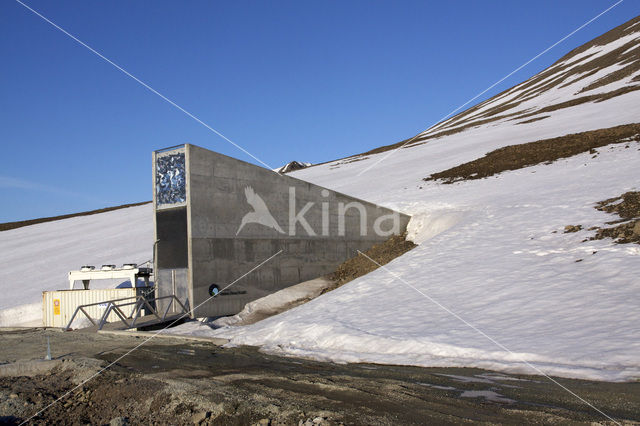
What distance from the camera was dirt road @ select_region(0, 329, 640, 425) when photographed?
612 centimetres

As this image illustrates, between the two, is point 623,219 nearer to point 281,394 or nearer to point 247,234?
point 247,234

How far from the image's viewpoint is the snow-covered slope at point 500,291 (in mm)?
9109

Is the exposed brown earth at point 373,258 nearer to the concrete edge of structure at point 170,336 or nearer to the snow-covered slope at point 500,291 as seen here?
the snow-covered slope at point 500,291

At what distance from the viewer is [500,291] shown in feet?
41.8

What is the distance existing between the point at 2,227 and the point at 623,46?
272 feet

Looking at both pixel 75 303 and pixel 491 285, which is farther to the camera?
pixel 75 303

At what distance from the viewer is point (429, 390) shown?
728cm

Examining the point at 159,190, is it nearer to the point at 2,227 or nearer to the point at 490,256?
the point at 490,256

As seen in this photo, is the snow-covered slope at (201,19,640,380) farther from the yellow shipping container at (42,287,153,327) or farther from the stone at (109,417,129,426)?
the yellow shipping container at (42,287,153,327)

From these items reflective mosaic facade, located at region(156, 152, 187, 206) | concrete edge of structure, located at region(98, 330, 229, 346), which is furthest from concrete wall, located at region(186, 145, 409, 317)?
concrete edge of structure, located at region(98, 330, 229, 346)

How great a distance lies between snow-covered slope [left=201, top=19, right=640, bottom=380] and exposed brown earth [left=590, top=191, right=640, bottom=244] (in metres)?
0.40

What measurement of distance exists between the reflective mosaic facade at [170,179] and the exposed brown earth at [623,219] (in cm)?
1312

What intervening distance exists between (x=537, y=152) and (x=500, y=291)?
21471 mm

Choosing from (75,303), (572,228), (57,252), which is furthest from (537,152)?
(57,252)
